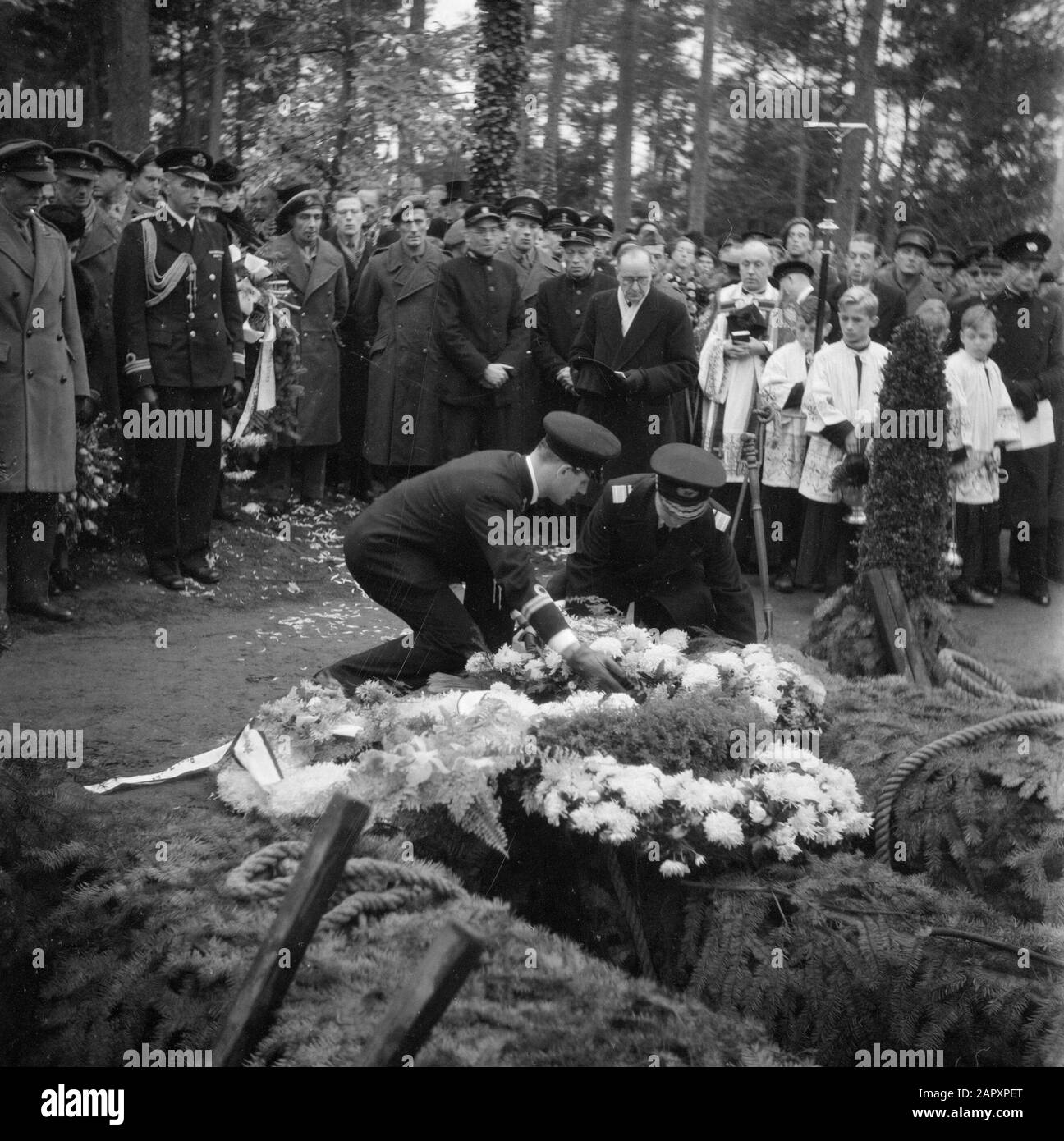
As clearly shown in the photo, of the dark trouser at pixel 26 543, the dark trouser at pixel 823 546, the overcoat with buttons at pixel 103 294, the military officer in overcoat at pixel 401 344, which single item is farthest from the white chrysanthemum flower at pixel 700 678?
the dark trouser at pixel 823 546

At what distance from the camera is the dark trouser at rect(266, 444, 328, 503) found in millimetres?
5780

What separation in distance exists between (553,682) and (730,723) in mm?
703

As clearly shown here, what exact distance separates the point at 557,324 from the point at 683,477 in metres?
2.33

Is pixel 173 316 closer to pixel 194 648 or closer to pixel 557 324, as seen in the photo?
pixel 194 648

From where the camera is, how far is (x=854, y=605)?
4.75m

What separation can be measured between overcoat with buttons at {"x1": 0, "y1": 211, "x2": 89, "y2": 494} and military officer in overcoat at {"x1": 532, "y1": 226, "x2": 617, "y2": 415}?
2.55 metres

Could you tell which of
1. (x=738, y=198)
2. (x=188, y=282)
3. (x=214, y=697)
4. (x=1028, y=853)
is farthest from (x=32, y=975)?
(x=738, y=198)

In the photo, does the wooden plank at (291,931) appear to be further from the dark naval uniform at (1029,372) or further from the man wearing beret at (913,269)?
the man wearing beret at (913,269)

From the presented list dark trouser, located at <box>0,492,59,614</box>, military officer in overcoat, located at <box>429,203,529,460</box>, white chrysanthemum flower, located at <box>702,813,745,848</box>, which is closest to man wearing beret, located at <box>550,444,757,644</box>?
military officer in overcoat, located at <box>429,203,529,460</box>

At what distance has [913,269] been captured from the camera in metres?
7.86

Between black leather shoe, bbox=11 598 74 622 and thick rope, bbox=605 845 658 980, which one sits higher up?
black leather shoe, bbox=11 598 74 622

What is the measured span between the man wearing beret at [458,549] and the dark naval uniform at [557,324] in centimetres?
185

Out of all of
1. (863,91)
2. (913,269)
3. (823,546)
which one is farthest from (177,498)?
(913,269)

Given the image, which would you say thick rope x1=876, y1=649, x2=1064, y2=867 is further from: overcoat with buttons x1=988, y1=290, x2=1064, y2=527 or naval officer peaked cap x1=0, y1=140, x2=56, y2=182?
overcoat with buttons x1=988, y1=290, x2=1064, y2=527
